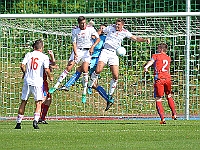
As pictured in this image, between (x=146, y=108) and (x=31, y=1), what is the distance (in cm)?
778

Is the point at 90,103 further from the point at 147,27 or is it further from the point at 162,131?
the point at 162,131

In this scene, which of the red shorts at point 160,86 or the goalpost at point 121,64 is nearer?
the red shorts at point 160,86

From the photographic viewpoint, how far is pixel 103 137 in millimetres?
14234

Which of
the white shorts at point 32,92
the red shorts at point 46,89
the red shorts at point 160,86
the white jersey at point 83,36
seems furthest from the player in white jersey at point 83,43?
the white shorts at point 32,92

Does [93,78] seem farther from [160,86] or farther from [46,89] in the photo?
[160,86]

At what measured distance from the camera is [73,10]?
95.9ft

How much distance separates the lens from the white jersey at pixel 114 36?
65.3 ft

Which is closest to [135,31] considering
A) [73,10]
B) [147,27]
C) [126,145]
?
[147,27]

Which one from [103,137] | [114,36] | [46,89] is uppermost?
[114,36]

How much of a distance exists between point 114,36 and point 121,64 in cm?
386

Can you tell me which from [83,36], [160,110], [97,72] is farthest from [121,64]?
[160,110]

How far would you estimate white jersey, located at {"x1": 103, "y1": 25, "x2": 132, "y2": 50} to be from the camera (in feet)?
65.3

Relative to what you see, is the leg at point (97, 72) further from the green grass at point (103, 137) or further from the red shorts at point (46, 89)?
the green grass at point (103, 137)

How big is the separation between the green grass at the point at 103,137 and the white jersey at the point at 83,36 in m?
3.05
